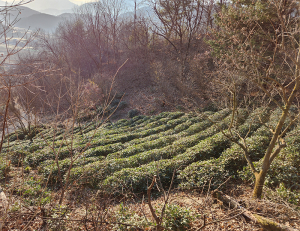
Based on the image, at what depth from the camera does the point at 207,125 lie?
37.7 ft

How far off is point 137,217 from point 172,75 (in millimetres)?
16209

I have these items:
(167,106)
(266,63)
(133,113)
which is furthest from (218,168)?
(133,113)

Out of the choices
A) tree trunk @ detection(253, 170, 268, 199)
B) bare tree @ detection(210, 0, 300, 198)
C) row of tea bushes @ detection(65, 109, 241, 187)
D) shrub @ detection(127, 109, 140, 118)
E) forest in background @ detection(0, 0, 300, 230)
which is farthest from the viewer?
shrub @ detection(127, 109, 140, 118)

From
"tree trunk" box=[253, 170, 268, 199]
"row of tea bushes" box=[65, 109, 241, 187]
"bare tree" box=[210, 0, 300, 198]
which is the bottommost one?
"row of tea bushes" box=[65, 109, 241, 187]

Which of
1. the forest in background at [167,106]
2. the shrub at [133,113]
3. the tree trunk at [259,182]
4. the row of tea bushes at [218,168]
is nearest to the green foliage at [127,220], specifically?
the forest in background at [167,106]

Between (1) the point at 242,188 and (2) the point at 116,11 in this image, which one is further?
(2) the point at 116,11

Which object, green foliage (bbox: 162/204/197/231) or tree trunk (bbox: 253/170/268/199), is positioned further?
tree trunk (bbox: 253/170/268/199)

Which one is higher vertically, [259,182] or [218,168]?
[259,182]

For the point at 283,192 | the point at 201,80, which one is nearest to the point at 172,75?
the point at 201,80

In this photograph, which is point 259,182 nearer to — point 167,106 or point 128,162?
point 128,162

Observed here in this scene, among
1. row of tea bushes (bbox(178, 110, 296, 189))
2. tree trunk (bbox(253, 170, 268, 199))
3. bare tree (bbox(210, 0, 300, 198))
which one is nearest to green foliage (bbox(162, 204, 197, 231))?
row of tea bushes (bbox(178, 110, 296, 189))

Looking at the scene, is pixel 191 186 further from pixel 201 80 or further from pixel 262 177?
pixel 201 80

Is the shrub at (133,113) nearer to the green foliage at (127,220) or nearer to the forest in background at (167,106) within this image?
the forest in background at (167,106)

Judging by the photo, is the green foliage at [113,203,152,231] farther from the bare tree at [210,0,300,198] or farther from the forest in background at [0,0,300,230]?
the bare tree at [210,0,300,198]
